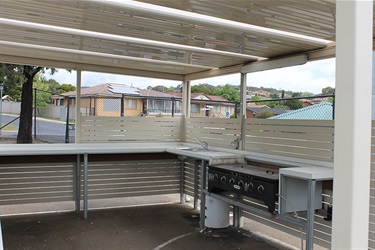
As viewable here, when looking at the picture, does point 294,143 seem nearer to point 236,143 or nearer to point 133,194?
point 236,143

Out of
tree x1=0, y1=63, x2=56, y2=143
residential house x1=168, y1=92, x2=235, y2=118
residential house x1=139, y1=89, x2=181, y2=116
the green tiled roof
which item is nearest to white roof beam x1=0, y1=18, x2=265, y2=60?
the green tiled roof

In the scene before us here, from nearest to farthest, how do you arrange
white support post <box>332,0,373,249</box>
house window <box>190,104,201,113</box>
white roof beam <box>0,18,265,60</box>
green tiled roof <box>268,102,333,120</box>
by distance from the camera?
1. white support post <box>332,0,373,249</box>
2. white roof beam <box>0,18,265,60</box>
3. green tiled roof <box>268,102,333,120</box>
4. house window <box>190,104,201,113</box>

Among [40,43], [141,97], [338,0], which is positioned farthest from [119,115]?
[338,0]

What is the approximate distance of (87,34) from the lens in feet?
11.9

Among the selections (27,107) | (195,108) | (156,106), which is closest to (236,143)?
(195,108)

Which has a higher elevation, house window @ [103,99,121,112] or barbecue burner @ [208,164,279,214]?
house window @ [103,99,121,112]

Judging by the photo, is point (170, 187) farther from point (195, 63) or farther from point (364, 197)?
point (364, 197)

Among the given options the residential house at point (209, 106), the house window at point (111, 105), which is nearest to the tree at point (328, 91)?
the residential house at point (209, 106)

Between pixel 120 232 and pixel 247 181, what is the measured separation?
191 centimetres

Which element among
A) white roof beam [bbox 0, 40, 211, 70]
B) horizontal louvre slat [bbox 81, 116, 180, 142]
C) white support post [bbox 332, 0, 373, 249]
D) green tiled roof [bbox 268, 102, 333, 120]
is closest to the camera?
white support post [bbox 332, 0, 373, 249]

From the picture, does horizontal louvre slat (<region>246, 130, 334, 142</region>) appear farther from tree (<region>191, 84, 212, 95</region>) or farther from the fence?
tree (<region>191, 84, 212, 95</region>)

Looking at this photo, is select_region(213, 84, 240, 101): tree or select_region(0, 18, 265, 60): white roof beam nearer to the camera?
select_region(0, 18, 265, 60): white roof beam

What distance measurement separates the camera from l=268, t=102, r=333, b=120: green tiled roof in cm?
394

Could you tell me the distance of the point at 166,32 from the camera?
3.49 m
